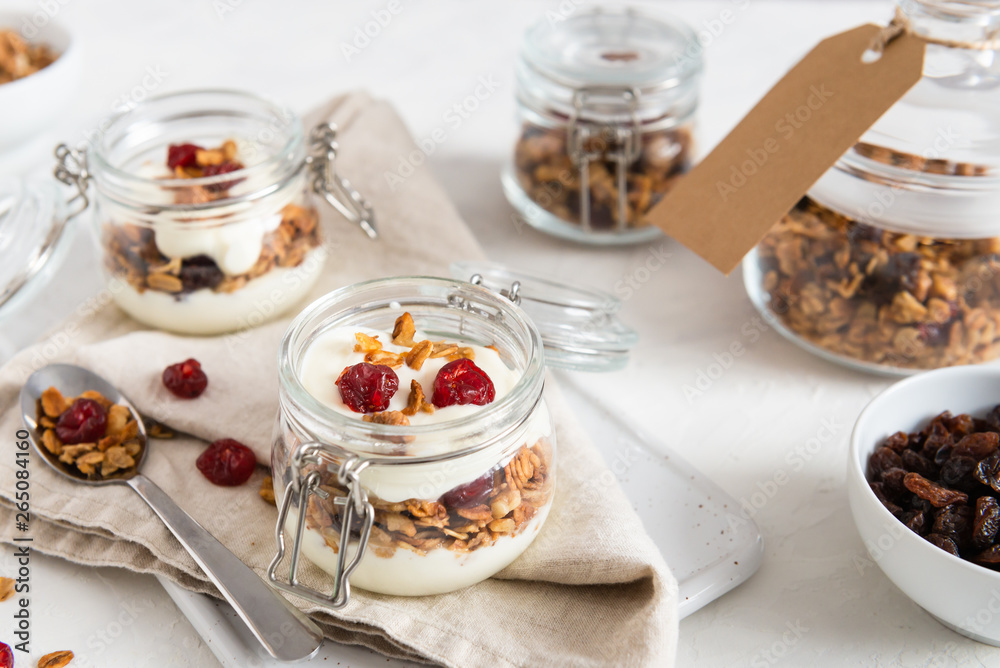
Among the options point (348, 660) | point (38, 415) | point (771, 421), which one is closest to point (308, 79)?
point (38, 415)

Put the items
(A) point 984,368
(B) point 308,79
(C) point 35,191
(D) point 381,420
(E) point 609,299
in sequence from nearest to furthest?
(D) point 381,420 < (A) point 984,368 < (E) point 609,299 < (C) point 35,191 < (B) point 308,79

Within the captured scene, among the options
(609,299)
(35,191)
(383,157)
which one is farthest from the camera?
(383,157)

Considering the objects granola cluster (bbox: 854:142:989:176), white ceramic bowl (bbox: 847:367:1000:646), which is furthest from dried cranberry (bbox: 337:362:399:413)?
granola cluster (bbox: 854:142:989:176)

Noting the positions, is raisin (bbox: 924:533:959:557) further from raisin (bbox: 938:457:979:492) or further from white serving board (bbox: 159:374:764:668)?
white serving board (bbox: 159:374:764:668)

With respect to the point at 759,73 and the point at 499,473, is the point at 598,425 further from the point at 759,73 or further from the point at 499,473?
the point at 759,73

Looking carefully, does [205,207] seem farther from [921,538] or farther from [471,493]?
[921,538]

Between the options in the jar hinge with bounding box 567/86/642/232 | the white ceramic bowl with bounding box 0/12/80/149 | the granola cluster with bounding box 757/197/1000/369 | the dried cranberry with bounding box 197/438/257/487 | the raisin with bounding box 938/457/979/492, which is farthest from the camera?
the white ceramic bowl with bounding box 0/12/80/149

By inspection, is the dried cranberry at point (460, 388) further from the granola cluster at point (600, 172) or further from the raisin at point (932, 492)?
the granola cluster at point (600, 172)
